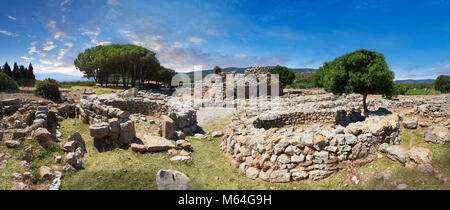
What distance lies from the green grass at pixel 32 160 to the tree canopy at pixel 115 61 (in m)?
31.3

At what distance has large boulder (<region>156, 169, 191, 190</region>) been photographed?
5008 millimetres

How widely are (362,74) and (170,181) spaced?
11811mm

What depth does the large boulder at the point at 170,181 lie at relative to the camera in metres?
5.01

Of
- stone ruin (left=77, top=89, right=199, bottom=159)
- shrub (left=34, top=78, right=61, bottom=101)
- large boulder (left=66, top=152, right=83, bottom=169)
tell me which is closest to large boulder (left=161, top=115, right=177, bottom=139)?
stone ruin (left=77, top=89, right=199, bottom=159)

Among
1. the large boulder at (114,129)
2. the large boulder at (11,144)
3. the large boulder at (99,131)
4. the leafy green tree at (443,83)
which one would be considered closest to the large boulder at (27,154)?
the large boulder at (11,144)

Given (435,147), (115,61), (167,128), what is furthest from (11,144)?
(115,61)

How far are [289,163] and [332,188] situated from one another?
1.26m

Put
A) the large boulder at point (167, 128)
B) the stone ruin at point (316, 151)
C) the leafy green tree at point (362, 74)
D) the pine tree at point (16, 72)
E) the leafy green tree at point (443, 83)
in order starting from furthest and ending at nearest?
the leafy green tree at point (443, 83)
the pine tree at point (16, 72)
the leafy green tree at point (362, 74)
the large boulder at point (167, 128)
the stone ruin at point (316, 151)

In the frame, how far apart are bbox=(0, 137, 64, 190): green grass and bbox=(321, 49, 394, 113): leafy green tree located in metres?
14.2

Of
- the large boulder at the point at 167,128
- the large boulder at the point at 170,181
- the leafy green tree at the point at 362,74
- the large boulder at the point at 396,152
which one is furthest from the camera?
the leafy green tree at the point at 362,74

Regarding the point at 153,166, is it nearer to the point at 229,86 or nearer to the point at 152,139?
the point at 152,139

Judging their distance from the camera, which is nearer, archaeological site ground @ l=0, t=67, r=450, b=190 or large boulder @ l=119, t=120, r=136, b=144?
archaeological site ground @ l=0, t=67, r=450, b=190

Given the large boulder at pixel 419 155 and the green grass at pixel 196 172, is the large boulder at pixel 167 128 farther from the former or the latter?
the large boulder at pixel 419 155

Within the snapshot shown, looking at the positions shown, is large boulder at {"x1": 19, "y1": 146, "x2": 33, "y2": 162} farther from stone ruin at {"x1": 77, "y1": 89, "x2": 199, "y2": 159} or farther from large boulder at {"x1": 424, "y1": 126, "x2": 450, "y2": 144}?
large boulder at {"x1": 424, "y1": 126, "x2": 450, "y2": 144}
